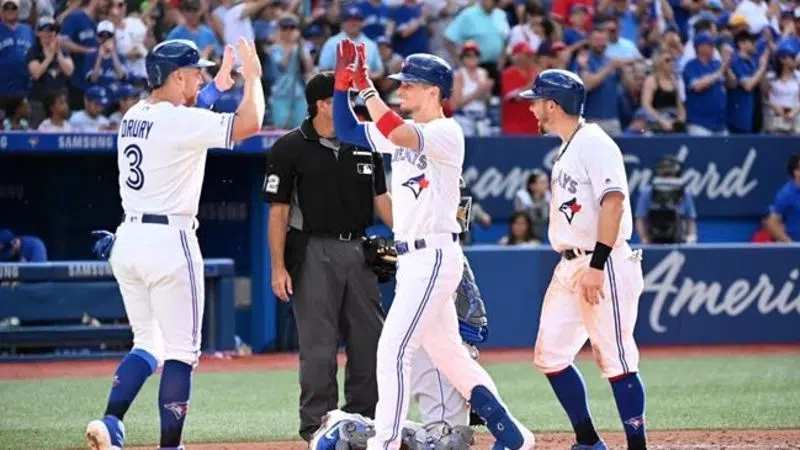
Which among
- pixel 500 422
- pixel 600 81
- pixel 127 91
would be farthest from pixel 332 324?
pixel 600 81

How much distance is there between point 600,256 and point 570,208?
1.18 feet

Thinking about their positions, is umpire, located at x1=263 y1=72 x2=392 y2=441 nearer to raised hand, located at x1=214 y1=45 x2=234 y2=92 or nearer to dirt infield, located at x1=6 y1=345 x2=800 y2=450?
raised hand, located at x1=214 y1=45 x2=234 y2=92

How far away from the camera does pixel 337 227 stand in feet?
A: 26.9

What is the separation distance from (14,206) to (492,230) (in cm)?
509

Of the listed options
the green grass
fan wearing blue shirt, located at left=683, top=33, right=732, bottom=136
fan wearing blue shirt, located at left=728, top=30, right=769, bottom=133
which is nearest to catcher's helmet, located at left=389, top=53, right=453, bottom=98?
the green grass

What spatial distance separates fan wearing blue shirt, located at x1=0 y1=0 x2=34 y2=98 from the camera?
1398 centimetres

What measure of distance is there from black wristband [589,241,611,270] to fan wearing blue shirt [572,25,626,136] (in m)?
9.32

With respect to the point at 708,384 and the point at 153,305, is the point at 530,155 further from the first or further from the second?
the point at 153,305

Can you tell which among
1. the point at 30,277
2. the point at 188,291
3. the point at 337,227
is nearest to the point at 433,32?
the point at 30,277

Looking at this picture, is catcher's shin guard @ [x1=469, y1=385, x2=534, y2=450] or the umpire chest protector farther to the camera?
the umpire chest protector

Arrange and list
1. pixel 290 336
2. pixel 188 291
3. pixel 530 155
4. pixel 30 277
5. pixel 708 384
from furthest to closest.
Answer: pixel 530 155
pixel 290 336
pixel 30 277
pixel 708 384
pixel 188 291

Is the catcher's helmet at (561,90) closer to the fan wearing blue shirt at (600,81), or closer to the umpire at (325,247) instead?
the umpire at (325,247)

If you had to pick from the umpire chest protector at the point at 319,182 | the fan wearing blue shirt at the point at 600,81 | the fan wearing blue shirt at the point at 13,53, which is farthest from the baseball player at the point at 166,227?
the fan wearing blue shirt at the point at 600,81

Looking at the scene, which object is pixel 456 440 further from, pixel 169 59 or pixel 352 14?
pixel 352 14
